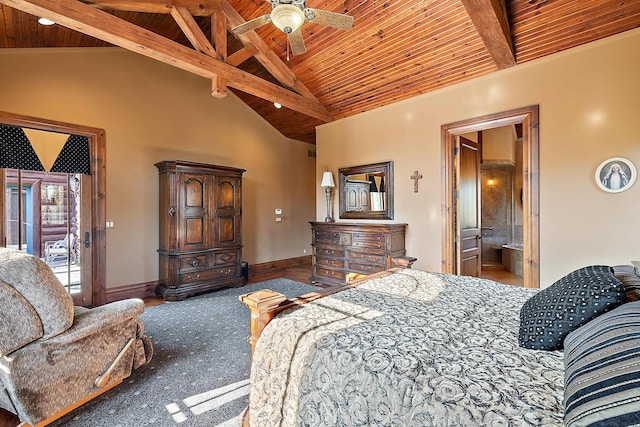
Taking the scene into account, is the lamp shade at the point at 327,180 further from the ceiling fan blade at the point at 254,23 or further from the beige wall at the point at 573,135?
the ceiling fan blade at the point at 254,23

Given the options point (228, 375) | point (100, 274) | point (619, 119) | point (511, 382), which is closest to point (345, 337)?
point (511, 382)

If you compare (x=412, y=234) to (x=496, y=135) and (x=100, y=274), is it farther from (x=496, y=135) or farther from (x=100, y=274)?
(x=100, y=274)

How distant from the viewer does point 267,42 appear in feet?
14.5

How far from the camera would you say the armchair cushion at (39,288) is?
166cm

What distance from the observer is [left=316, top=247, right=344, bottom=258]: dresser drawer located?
466 centimetres

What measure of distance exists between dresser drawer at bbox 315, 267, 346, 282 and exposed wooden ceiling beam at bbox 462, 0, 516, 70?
11.6ft

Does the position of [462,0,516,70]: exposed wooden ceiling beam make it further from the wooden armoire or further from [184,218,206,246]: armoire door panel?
[184,218,206,246]: armoire door panel

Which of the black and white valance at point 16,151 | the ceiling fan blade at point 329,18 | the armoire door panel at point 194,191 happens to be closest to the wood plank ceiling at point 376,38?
the black and white valance at point 16,151

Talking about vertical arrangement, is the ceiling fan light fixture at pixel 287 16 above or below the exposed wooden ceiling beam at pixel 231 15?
below

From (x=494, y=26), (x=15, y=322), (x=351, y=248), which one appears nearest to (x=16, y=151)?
(x=15, y=322)

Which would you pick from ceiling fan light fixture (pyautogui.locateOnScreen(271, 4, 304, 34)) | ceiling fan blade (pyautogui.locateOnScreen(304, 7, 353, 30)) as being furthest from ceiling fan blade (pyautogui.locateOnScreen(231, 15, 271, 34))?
ceiling fan blade (pyautogui.locateOnScreen(304, 7, 353, 30))

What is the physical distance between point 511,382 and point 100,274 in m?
4.93

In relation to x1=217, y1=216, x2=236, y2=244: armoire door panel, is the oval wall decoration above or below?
above

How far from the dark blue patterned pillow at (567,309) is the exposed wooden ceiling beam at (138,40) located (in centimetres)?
426
